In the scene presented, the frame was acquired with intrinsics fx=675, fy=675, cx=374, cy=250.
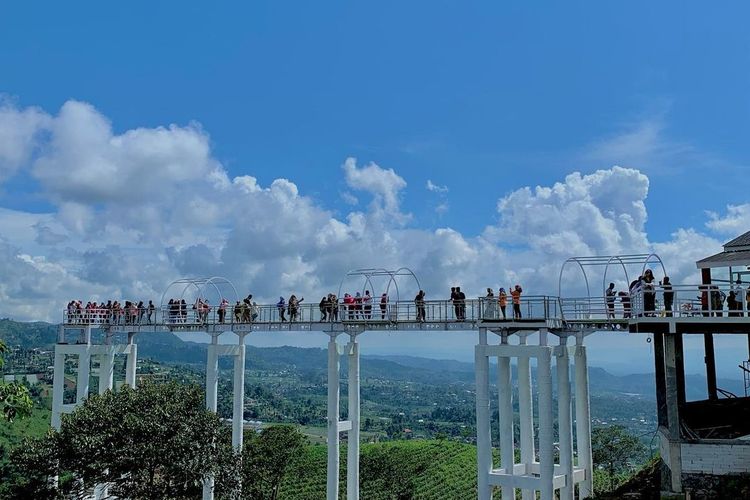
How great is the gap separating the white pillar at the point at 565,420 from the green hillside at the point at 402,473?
35.1m

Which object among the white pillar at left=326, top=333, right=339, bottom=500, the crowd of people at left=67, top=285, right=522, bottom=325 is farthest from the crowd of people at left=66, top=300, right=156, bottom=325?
the white pillar at left=326, top=333, right=339, bottom=500

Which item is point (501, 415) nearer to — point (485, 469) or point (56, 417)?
point (485, 469)

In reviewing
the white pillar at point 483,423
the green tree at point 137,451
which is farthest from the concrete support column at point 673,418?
the green tree at point 137,451

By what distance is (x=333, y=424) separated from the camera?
26.2 meters

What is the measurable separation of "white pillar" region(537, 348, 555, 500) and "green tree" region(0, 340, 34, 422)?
14.3 m

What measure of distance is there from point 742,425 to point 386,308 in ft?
41.3

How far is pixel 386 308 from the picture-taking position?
2527 centimetres

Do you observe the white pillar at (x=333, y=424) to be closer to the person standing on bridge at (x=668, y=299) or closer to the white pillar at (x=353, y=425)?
the white pillar at (x=353, y=425)

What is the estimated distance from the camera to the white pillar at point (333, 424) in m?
25.9

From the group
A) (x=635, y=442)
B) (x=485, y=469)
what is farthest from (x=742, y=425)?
(x=635, y=442)

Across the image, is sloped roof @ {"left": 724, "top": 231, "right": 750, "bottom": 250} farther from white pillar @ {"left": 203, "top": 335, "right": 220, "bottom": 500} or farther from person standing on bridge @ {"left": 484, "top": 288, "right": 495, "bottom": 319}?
white pillar @ {"left": 203, "top": 335, "right": 220, "bottom": 500}

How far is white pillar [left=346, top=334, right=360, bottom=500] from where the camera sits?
2592 cm

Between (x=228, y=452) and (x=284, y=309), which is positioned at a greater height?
(x=284, y=309)

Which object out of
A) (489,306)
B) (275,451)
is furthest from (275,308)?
(275,451)
